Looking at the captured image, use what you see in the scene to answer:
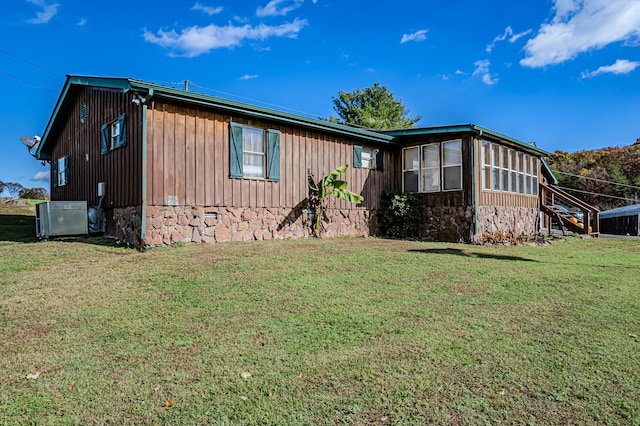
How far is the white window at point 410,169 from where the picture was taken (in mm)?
13938

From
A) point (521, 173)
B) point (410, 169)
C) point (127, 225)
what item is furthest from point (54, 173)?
point (521, 173)

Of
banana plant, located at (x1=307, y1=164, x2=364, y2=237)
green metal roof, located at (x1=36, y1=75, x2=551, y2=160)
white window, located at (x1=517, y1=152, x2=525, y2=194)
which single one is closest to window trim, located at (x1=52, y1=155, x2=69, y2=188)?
green metal roof, located at (x1=36, y1=75, x2=551, y2=160)

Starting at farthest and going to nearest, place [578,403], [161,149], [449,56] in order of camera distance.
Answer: [449,56] < [161,149] < [578,403]

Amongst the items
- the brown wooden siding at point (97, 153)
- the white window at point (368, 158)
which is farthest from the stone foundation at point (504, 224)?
the brown wooden siding at point (97, 153)

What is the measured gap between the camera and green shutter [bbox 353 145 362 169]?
1306 cm

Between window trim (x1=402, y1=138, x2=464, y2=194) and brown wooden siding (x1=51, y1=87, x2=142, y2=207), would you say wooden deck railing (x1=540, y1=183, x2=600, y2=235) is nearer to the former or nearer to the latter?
window trim (x1=402, y1=138, x2=464, y2=194)

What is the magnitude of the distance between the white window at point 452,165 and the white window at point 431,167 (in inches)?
9.3

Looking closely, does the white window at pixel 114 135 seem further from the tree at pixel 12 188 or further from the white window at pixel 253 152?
the tree at pixel 12 188

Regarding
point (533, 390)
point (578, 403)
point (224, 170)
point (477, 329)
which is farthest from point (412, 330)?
point (224, 170)

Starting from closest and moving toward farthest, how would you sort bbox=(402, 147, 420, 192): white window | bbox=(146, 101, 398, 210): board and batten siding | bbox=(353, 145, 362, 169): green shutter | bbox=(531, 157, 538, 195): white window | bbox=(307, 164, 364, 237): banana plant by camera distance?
bbox=(146, 101, 398, 210): board and batten siding < bbox=(307, 164, 364, 237): banana plant < bbox=(353, 145, 362, 169): green shutter < bbox=(402, 147, 420, 192): white window < bbox=(531, 157, 538, 195): white window

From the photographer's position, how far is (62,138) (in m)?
15.2

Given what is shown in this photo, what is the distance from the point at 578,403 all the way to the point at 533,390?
0.27m

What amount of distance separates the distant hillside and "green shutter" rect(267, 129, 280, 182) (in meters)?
26.8

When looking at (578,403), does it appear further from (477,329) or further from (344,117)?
(344,117)
